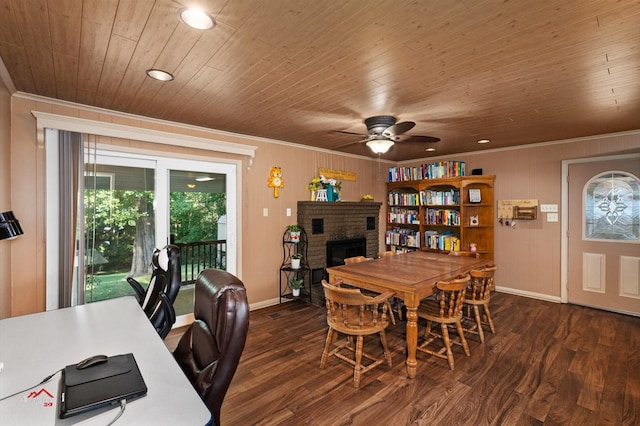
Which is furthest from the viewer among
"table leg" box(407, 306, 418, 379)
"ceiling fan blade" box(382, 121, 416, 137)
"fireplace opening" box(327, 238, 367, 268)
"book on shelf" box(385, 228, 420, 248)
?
"book on shelf" box(385, 228, 420, 248)

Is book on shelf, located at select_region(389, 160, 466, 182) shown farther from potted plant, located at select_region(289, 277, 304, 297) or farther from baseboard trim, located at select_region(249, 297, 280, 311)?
baseboard trim, located at select_region(249, 297, 280, 311)

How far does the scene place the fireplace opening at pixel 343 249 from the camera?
477cm

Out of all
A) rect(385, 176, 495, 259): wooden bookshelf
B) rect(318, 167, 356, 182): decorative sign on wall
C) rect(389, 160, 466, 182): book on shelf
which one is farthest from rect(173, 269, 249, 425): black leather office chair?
rect(389, 160, 466, 182): book on shelf

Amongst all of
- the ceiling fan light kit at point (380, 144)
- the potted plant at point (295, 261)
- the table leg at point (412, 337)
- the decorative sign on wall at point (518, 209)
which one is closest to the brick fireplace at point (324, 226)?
the potted plant at point (295, 261)

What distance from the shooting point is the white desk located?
889mm

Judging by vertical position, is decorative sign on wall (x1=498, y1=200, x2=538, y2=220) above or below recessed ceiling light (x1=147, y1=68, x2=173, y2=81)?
below

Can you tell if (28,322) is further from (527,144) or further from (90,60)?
(527,144)

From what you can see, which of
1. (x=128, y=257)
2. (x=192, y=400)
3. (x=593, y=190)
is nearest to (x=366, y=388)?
(x=192, y=400)

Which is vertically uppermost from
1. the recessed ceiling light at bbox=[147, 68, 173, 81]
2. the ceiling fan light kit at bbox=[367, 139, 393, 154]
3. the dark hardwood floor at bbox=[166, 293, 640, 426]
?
the recessed ceiling light at bbox=[147, 68, 173, 81]

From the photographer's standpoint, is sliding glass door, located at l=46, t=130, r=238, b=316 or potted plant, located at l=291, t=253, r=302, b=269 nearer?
sliding glass door, located at l=46, t=130, r=238, b=316

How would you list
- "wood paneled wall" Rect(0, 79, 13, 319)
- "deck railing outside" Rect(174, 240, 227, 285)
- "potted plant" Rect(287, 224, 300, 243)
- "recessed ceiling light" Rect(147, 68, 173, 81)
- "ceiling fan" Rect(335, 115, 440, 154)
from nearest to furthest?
"recessed ceiling light" Rect(147, 68, 173, 81)
"wood paneled wall" Rect(0, 79, 13, 319)
"ceiling fan" Rect(335, 115, 440, 154)
"deck railing outside" Rect(174, 240, 227, 285)
"potted plant" Rect(287, 224, 300, 243)

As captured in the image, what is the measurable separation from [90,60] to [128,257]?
6.65ft

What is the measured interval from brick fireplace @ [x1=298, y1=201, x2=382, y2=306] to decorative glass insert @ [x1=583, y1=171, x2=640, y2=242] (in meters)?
3.08

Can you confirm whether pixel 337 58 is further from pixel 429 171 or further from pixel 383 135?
pixel 429 171
